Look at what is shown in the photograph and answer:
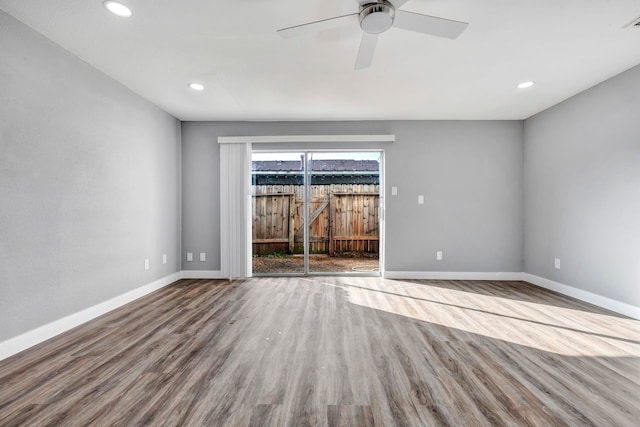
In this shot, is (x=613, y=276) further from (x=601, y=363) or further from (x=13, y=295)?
(x=13, y=295)

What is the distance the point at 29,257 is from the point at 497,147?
5.49 metres

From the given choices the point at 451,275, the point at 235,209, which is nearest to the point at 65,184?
the point at 235,209

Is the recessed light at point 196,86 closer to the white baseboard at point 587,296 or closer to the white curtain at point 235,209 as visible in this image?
the white curtain at point 235,209

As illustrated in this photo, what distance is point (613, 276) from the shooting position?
310 centimetres

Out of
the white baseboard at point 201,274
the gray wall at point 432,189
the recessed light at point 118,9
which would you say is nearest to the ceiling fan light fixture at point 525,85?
the gray wall at point 432,189

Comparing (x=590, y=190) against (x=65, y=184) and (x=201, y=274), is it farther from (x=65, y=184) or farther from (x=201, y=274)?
(x=65, y=184)

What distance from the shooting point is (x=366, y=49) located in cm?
228

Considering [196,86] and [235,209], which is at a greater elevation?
[196,86]

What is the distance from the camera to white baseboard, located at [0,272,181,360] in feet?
6.90

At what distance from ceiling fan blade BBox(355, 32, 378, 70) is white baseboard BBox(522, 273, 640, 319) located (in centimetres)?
340

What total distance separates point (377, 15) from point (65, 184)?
2.79 meters

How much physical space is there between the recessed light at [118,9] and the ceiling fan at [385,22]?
108 centimetres

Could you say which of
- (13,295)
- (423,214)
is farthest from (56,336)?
(423,214)

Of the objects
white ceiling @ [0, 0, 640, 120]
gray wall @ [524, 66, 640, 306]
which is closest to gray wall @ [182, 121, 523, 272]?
gray wall @ [524, 66, 640, 306]
